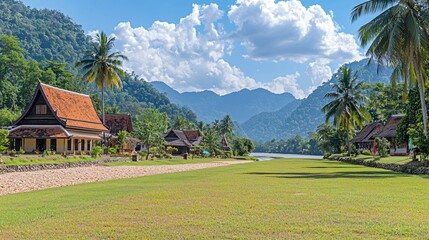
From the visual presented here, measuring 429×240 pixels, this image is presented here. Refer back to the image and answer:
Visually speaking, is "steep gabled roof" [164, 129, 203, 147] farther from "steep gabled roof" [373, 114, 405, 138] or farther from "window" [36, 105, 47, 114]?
"steep gabled roof" [373, 114, 405, 138]

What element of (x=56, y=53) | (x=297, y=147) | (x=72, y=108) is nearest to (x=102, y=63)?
(x=72, y=108)

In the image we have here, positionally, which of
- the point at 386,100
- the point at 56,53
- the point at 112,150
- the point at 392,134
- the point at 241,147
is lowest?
the point at 112,150

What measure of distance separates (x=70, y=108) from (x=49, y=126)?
13.6 feet

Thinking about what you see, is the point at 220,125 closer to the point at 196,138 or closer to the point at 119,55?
the point at 196,138

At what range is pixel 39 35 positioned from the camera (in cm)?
16800

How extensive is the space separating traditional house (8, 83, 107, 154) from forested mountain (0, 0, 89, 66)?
4619 inches

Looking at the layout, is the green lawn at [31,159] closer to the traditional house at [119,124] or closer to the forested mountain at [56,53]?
the traditional house at [119,124]

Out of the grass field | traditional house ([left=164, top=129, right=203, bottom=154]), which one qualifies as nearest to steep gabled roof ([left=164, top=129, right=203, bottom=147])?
traditional house ([left=164, top=129, right=203, bottom=154])

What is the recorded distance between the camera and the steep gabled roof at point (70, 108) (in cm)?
3866

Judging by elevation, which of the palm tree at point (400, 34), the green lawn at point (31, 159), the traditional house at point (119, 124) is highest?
the palm tree at point (400, 34)

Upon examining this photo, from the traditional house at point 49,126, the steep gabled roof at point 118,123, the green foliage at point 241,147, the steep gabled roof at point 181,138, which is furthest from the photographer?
the green foliage at point 241,147

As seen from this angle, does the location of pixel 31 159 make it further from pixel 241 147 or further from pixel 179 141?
pixel 241 147

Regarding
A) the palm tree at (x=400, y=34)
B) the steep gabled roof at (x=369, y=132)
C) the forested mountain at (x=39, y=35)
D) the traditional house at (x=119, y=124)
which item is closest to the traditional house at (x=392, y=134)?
the steep gabled roof at (x=369, y=132)

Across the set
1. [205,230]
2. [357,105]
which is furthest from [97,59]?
[205,230]
